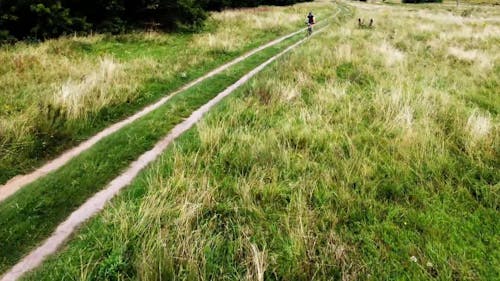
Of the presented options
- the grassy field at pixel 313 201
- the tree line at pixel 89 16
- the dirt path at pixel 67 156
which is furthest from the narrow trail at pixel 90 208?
the tree line at pixel 89 16

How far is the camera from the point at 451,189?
520 centimetres

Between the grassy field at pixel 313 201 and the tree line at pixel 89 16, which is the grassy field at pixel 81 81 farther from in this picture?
the grassy field at pixel 313 201

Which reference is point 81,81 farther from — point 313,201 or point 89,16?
point 89,16

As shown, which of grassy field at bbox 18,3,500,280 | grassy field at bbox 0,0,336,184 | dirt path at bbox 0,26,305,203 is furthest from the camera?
grassy field at bbox 0,0,336,184

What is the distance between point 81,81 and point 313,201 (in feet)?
27.7

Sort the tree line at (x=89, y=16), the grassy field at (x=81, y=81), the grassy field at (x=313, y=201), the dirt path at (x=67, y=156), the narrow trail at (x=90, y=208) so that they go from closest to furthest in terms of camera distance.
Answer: the grassy field at (x=313, y=201) < the narrow trail at (x=90, y=208) < the dirt path at (x=67, y=156) < the grassy field at (x=81, y=81) < the tree line at (x=89, y=16)

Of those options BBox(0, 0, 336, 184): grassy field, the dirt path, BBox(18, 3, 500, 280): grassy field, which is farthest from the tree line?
BBox(18, 3, 500, 280): grassy field

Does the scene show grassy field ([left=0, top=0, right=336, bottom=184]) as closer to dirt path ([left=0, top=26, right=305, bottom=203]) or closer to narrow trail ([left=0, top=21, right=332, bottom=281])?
dirt path ([left=0, top=26, right=305, bottom=203])

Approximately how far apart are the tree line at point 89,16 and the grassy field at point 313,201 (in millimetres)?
11753

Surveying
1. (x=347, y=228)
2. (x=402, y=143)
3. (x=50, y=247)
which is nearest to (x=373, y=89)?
(x=402, y=143)

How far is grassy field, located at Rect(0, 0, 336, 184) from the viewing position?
22.6 feet

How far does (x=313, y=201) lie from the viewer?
501 centimetres

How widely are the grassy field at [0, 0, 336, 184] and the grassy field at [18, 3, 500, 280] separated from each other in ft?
8.32

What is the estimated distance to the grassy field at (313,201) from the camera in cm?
379
